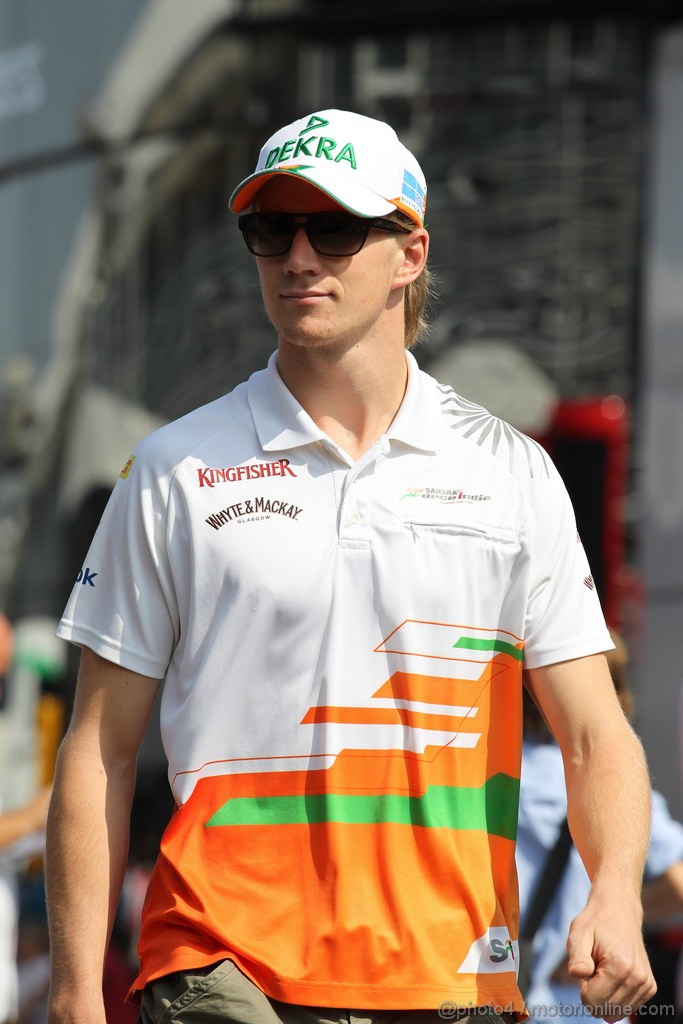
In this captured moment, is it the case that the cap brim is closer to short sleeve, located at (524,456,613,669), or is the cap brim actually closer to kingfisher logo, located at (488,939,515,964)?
short sleeve, located at (524,456,613,669)

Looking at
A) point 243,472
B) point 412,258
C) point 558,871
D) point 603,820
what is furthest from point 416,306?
point 558,871

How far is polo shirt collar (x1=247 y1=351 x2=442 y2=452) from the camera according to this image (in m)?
2.85

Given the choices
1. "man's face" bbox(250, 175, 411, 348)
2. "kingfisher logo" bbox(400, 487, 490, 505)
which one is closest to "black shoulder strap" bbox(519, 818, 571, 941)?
"kingfisher logo" bbox(400, 487, 490, 505)

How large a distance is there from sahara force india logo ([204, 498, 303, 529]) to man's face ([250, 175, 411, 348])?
292mm

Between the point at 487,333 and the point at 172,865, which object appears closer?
the point at 172,865

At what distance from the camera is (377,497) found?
2801 mm

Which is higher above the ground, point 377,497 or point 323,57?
point 323,57

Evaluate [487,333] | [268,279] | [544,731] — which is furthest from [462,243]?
[268,279]

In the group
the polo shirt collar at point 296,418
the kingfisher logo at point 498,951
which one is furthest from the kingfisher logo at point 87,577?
the kingfisher logo at point 498,951

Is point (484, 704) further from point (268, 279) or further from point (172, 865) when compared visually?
point (268, 279)

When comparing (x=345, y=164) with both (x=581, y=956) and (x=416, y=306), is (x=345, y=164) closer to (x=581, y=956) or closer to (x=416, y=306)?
(x=416, y=306)

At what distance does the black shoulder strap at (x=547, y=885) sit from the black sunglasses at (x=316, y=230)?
2.01 metres

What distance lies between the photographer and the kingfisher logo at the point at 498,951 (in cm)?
268

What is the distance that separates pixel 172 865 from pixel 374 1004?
1.33ft
